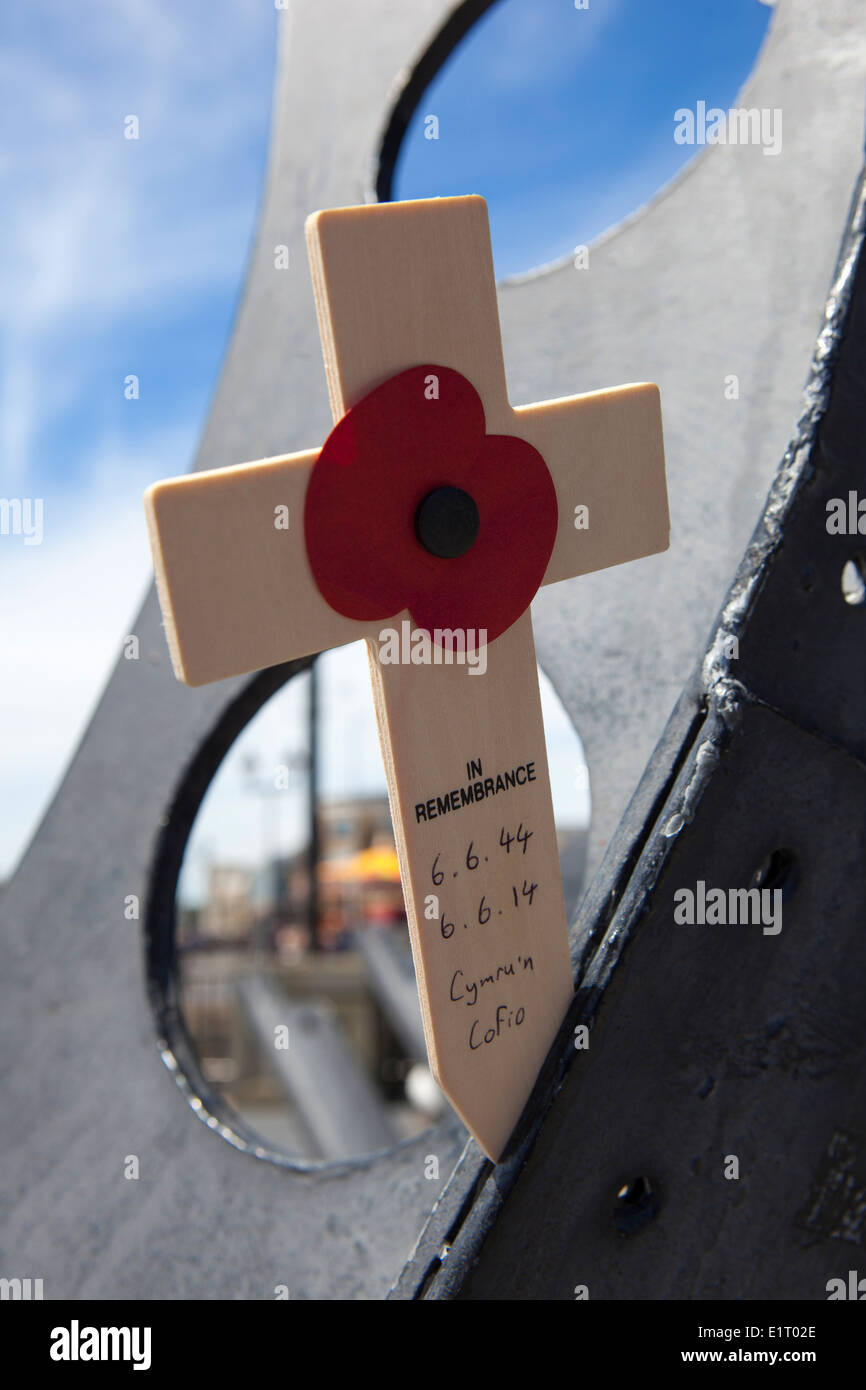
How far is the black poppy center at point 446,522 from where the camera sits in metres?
1.30

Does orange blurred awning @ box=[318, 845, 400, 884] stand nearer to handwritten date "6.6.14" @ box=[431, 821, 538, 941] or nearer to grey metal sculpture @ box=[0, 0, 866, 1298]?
grey metal sculpture @ box=[0, 0, 866, 1298]

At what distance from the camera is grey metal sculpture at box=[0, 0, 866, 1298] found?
1427mm

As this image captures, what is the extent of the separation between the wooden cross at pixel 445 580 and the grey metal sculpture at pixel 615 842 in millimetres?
108

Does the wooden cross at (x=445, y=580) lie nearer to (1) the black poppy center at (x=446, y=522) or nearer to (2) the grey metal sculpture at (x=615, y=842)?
(1) the black poppy center at (x=446, y=522)

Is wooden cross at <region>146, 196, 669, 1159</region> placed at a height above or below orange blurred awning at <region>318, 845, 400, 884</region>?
above

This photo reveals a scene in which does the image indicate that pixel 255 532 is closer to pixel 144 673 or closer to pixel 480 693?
pixel 480 693

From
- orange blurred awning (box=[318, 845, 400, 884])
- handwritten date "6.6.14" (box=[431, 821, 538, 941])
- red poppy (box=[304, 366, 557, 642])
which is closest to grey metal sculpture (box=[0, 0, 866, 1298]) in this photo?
handwritten date "6.6.14" (box=[431, 821, 538, 941])

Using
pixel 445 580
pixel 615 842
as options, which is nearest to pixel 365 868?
pixel 615 842

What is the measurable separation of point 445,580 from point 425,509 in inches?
3.5

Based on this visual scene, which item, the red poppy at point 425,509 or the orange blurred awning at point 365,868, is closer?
the red poppy at point 425,509

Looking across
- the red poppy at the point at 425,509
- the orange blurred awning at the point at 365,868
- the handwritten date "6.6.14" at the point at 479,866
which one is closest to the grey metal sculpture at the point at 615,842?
the handwritten date "6.6.14" at the point at 479,866

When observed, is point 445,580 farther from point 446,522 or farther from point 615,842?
point 615,842

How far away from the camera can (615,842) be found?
4.91 ft
